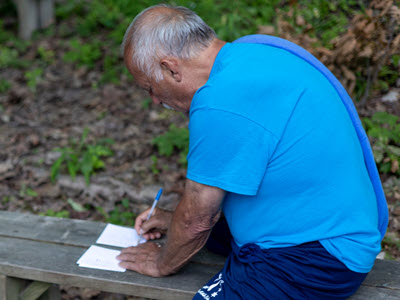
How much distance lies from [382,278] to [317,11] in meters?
3.59

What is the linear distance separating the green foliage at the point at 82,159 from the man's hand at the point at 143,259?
71.7 inches

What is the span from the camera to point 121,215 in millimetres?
3623

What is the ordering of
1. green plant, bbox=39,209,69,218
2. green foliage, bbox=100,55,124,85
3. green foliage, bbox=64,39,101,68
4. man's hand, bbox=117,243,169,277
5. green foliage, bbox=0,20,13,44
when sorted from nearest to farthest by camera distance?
man's hand, bbox=117,243,169,277
green plant, bbox=39,209,69,218
green foliage, bbox=100,55,124,85
green foliage, bbox=64,39,101,68
green foliage, bbox=0,20,13,44

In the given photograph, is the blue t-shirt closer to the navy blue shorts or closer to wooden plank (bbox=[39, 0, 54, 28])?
the navy blue shorts

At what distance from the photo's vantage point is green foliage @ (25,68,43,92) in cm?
597

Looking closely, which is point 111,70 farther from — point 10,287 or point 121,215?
A: point 10,287

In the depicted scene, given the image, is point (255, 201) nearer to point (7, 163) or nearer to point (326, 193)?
point (326, 193)

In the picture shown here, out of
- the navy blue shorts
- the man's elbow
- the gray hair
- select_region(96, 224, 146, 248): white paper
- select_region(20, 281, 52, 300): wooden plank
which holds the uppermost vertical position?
the gray hair

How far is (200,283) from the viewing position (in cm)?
208

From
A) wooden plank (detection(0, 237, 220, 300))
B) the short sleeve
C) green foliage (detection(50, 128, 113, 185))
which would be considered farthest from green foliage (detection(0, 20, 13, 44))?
the short sleeve

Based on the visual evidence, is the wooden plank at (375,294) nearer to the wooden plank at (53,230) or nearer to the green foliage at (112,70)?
the wooden plank at (53,230)

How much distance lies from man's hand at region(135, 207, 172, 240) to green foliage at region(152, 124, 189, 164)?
167 centimetres

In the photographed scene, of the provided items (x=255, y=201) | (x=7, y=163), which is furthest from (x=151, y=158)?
(x=255, y=201)

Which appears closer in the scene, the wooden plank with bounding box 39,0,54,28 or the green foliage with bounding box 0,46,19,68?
the green foliage with bounding box 0,46,19,68
